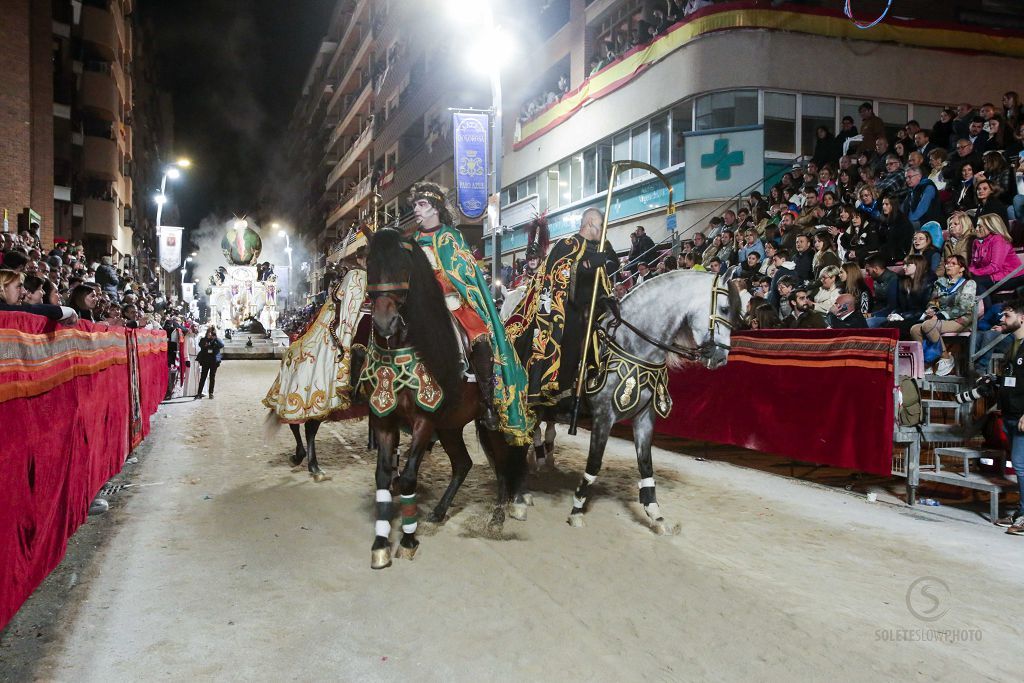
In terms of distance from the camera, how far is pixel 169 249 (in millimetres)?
42031

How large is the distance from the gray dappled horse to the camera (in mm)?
2500

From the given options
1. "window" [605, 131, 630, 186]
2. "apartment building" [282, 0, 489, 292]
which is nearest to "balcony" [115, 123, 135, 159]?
"apartment building" [282, 0, 489, 292]

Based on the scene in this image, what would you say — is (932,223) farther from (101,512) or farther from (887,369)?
(101,512)

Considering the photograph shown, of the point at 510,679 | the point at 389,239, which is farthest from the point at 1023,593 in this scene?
the point at 389,239

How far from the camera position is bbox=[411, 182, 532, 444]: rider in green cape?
528 cm

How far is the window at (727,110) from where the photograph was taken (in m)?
17.8

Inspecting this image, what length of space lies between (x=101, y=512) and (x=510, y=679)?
4.85 m

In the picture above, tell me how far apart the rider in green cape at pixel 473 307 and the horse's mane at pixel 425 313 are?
0.22 metres

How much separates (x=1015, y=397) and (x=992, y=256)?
9.95 ft

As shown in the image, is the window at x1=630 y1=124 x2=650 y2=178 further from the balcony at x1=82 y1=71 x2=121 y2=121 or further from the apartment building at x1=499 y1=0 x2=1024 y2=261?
the balcony at x1=82 y1=71 x2=121 y2=121

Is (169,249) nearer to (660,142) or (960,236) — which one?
(660,142)

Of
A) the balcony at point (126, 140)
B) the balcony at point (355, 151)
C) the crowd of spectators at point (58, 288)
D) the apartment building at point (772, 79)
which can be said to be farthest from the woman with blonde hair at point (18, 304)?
the balcony at point (355, 151)

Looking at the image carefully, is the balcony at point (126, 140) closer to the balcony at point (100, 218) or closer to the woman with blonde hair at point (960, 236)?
the balcony at point (100, 218)

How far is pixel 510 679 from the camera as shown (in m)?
3.37
